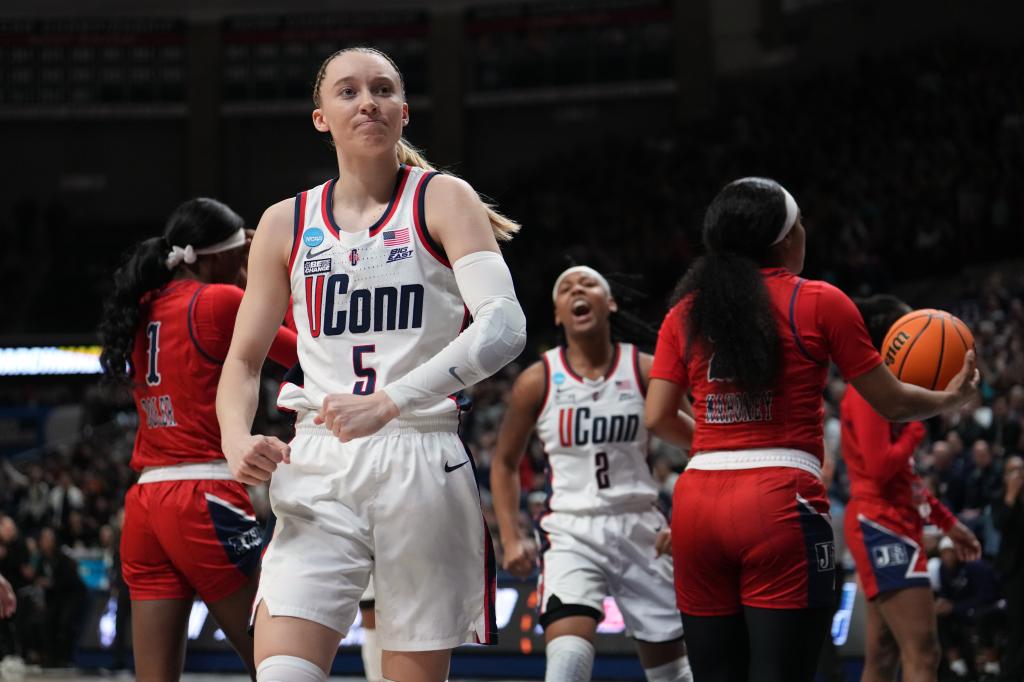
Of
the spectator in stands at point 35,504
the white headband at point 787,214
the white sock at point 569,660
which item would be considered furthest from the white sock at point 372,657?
the spectator in stands at point 35,504

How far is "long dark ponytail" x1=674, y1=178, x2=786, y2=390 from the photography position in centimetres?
335

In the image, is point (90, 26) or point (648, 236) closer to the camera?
point (648, 236)

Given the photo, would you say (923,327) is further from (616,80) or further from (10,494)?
(616,80)

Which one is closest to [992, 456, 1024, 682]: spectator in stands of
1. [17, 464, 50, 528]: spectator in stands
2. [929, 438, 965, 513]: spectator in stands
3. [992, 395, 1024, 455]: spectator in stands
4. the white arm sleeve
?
[929, 438, 965, 513]: spectator in stands

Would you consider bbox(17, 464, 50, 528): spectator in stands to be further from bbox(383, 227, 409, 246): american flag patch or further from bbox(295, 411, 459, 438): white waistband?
bbox(383, 227, 409, 246): american flag patch

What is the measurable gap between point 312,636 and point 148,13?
23.6 meters

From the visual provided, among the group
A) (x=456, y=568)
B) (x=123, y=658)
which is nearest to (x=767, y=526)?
(x=456, y=568)

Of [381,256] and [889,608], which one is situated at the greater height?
[381,256]

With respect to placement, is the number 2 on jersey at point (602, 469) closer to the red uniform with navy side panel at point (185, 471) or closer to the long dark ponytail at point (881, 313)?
the long dark ponytail at point (881, 313)

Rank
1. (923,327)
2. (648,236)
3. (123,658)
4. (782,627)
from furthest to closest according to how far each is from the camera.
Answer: (648,236) → (123,658) → (923,327) → (782,627)

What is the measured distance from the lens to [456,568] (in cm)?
289

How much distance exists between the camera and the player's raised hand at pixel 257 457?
2.68 metres

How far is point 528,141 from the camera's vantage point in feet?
82.5

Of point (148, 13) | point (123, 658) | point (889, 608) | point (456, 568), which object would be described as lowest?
point (123, 658)
